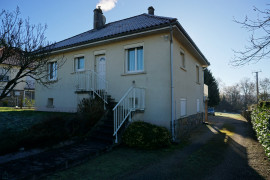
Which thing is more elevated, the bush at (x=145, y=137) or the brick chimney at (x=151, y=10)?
the brick chimney at (x=151, y=10)

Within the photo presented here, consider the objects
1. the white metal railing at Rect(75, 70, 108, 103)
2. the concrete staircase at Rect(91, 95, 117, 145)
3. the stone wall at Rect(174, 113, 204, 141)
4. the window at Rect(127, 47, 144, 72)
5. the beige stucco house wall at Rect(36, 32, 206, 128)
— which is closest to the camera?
the concrete staircase at Rect(91, 95, 117, 145)

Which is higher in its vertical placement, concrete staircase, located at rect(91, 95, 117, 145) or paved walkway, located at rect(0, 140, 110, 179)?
concrete staircase, located at rect(91, 95, 117, 145)

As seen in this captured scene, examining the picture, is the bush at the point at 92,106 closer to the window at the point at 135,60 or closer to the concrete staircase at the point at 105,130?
the concrete staircase at the point at 105,130

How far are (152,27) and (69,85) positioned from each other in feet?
20.4

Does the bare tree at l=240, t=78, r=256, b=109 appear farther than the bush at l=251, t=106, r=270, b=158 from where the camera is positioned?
Yes

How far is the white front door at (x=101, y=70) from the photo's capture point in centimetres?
933

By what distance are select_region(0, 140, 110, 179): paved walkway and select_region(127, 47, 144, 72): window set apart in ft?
Result: 13.2

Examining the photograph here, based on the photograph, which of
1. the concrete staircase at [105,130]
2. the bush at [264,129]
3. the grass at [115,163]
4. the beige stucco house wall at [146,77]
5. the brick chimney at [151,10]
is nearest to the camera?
the grass at [115,163]

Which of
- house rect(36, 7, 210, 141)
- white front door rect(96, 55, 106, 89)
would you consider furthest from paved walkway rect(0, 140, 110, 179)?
white front door rect(96, 55, 106, 89)

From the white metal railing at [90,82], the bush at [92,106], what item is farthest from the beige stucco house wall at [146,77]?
the bush at [92,106]

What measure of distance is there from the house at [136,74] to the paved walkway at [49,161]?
130 centimetres

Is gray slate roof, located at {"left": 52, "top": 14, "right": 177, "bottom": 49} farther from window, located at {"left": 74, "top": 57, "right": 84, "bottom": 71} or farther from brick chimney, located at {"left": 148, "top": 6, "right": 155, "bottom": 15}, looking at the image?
brick chimney, located at {"left": 148, "top": 6, "right": 155, "bottom": 15}

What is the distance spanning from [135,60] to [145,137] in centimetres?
391

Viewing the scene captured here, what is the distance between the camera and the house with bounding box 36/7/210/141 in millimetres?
7328
